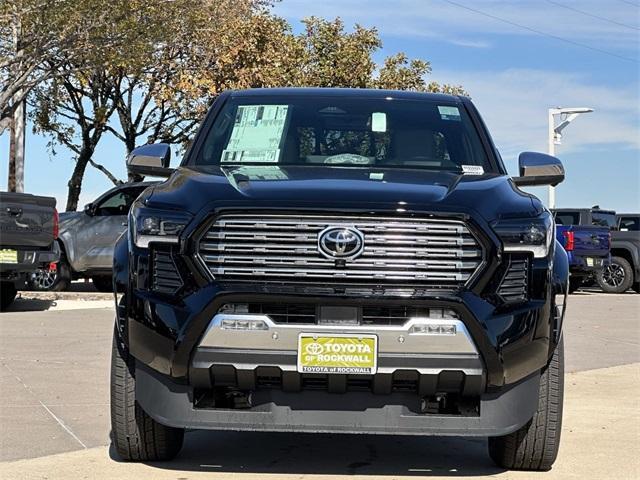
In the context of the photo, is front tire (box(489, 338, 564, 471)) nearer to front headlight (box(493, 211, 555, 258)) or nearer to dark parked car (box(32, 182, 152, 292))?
front headlight (box(493, 211, 555, 258))

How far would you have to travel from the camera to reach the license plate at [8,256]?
588 inches

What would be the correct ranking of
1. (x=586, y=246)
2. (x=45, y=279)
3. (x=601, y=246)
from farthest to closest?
1. (x=601, y=246)
2. (x=586, y=246)
3. (x=45, y=279)

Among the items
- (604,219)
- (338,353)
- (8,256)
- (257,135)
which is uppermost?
(257,135)

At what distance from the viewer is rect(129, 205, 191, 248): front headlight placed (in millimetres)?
5070

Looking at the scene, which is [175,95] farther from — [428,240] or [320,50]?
[428,240]

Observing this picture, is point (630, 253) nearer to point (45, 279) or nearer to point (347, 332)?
point (45, 279)

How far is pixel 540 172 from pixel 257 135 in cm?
154

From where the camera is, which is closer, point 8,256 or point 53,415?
point 53,415

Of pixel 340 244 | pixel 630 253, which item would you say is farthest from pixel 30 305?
pixel 630 253

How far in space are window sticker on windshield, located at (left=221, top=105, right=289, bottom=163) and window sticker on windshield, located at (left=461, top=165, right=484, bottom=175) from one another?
3.23ft

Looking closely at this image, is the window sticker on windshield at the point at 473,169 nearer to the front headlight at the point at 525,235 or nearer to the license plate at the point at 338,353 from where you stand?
the front headlight at the point at 525,235

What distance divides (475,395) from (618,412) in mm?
3171

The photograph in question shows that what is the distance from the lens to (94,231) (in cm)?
1961

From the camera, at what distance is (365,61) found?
37719 millimetres
